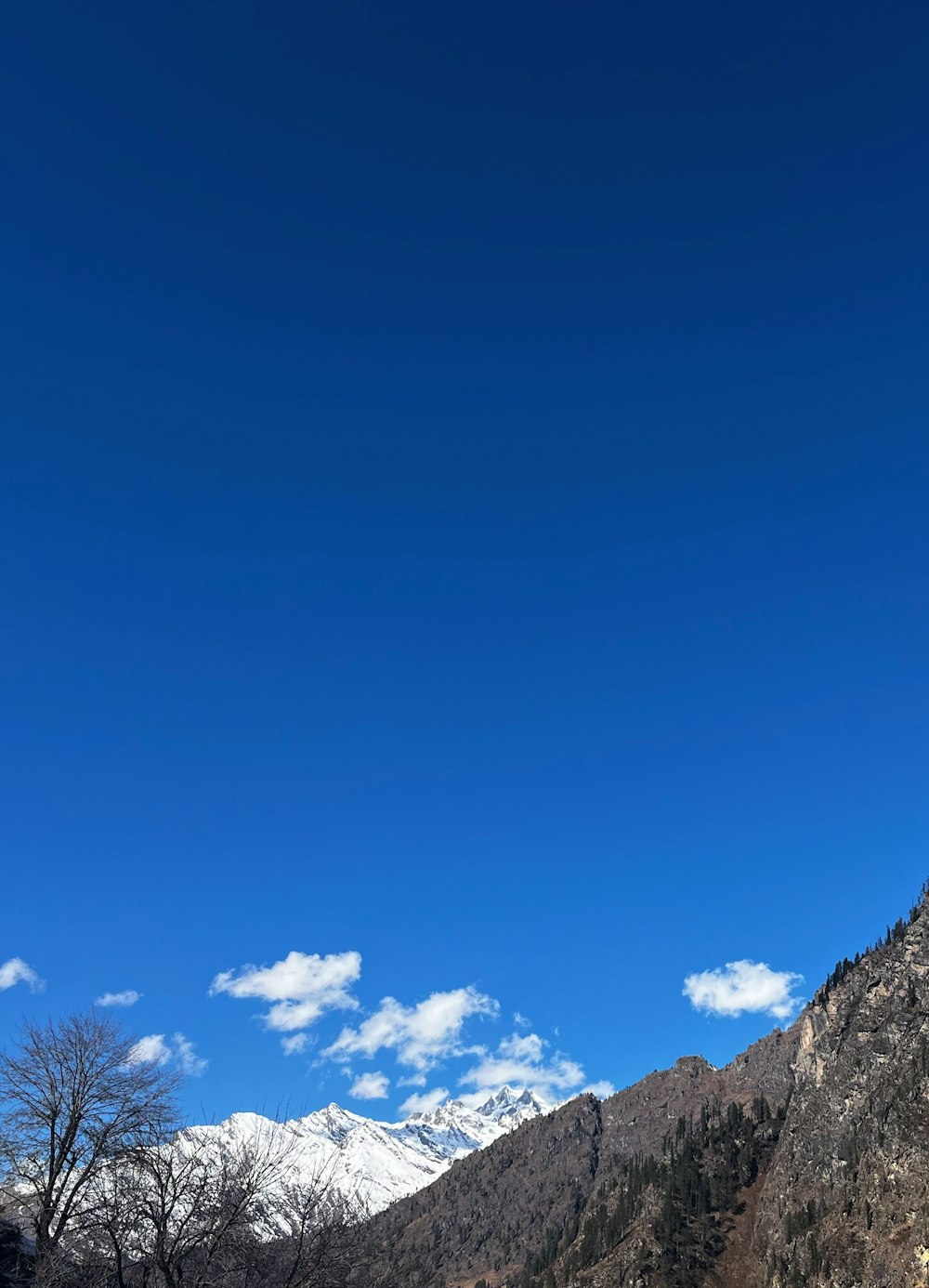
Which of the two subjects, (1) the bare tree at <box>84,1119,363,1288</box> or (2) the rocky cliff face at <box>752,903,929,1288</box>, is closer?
(1) the bare tree at <box>84,1119,363,1288</box>

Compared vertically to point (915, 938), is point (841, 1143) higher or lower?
lower

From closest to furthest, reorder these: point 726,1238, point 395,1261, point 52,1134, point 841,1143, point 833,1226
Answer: point 52,1134 → point 395,1261 → point 833,1226 → point 841,1143 → point 726,1238

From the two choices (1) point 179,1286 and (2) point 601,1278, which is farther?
(2) point 601,1278

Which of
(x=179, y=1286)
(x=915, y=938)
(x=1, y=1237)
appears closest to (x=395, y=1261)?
(x=179, y=1286)

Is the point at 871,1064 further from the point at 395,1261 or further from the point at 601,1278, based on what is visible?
the point at 395,1261

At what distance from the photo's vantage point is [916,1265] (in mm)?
127562

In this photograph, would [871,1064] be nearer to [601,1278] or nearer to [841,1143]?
[841,1143]

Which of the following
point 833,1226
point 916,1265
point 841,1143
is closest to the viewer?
point 916,1265

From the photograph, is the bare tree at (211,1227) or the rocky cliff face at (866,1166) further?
the rocky cliff face at (866,1166)

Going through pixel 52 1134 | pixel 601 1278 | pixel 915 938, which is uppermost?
pixel 915 938

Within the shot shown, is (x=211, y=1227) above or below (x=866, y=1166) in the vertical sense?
above

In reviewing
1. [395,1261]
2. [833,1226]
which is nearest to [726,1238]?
[833,1226]

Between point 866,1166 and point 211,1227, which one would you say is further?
point 866,1166

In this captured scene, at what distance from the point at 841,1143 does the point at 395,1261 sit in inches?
7034
